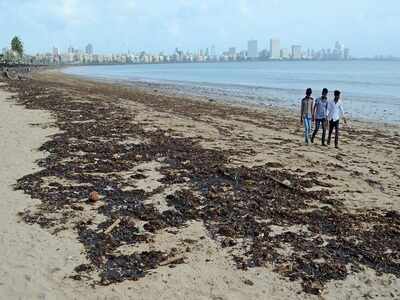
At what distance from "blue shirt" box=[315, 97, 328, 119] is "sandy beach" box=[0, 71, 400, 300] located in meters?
1.03

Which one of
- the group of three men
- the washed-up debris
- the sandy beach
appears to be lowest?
the sandy beach

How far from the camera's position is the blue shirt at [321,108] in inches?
572

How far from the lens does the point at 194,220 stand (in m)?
7.46

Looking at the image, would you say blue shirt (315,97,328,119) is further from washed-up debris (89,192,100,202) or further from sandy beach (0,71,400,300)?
washed-up debris (89,192,100,202)

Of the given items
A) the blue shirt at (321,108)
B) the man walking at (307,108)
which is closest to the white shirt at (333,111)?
the blue shirt at (321,108)

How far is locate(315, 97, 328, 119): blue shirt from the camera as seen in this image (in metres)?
14.5

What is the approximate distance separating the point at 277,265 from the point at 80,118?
47.0ft

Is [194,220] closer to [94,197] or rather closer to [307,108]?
[94,197]

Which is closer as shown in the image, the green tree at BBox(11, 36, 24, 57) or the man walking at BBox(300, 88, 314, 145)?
the man walking at BBox(300, 88, 314, 145)

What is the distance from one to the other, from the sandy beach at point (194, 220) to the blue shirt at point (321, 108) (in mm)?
1034

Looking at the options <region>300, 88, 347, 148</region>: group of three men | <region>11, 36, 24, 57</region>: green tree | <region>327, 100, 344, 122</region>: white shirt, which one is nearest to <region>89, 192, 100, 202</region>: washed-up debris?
<region>300, 88, 347, 148</region>: group of three men

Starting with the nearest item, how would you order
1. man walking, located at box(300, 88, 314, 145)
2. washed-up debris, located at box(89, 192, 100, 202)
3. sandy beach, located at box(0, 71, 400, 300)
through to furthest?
sandy beach, located at box(0, 71, 400, 300) → washed-up debris, located at box(89, 192, 100, 202) → man walking, located at box(300, 88, 314, 145)

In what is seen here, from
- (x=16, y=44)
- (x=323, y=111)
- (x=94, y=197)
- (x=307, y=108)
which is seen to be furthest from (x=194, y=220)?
(x=16, y=44)

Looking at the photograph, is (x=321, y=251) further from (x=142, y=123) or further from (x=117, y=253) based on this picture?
(x=142, y=123)
